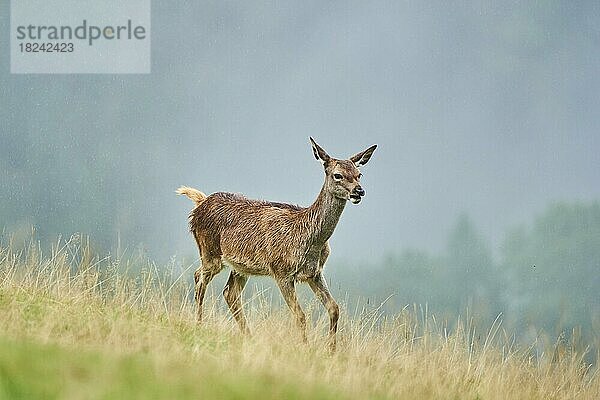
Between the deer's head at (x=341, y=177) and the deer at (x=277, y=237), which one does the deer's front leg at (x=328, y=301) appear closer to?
the deer at (x=277, y=237)

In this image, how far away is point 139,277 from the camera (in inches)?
315

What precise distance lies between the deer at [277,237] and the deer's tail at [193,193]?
4.6 inches

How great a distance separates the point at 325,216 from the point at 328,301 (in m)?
0.61

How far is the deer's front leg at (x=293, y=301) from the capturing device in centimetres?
705

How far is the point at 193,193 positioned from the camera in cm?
840

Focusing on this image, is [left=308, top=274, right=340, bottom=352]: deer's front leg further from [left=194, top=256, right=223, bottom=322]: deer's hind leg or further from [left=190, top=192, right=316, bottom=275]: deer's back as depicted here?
[left=194, top=256, right=223, bottom=322]: deer's hind leg

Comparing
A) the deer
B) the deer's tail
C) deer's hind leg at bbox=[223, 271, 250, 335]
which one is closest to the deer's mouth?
the deer

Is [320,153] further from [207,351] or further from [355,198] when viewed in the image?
[207,351]

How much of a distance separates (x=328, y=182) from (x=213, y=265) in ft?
4.62

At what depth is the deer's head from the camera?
692cm

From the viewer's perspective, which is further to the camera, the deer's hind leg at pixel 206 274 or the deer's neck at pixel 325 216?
the deer's hind leg at pixel 206 274

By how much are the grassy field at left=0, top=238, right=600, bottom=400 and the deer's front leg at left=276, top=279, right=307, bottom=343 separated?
3.7 inches

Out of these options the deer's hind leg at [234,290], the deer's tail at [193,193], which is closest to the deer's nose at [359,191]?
the deer's hind leg at [234,290]

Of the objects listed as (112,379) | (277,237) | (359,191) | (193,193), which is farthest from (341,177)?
(112,379)
